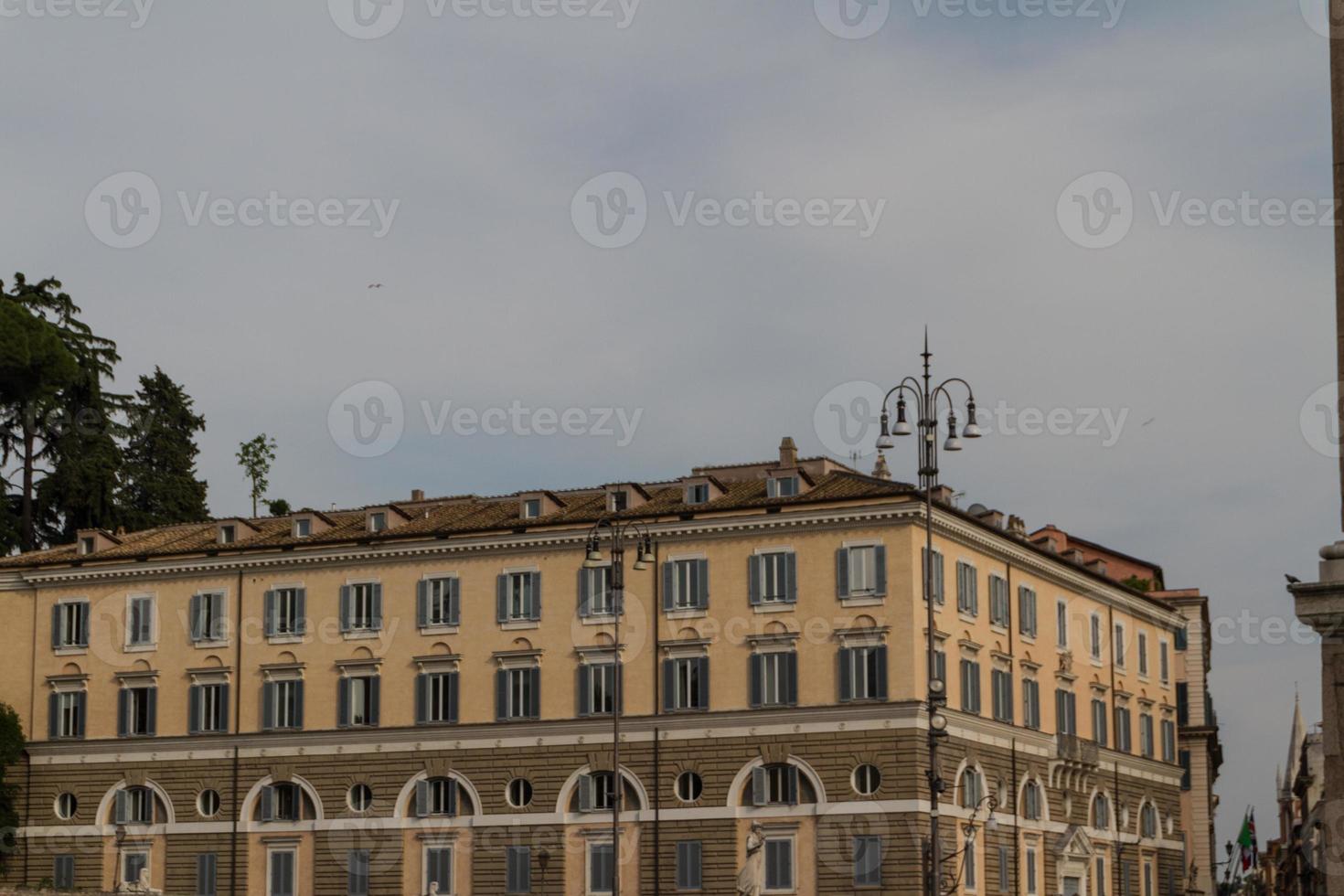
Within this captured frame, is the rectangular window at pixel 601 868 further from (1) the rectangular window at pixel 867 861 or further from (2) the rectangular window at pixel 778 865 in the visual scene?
(1) the rectangular window at pixel 867 861

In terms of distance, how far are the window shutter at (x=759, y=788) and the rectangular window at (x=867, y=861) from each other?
10.0 feet

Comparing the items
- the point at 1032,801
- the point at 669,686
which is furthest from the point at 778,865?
the point at 1032,801

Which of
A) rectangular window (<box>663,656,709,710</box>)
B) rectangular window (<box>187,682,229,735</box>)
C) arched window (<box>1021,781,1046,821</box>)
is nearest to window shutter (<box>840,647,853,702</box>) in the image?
rectangular window (<box>663,656,709,710</box>)

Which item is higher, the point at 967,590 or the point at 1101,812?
the point at 967,590

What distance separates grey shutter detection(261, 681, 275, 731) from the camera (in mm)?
70125

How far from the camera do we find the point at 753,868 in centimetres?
5531

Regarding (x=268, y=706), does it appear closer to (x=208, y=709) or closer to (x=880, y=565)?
(x=208, y=709)

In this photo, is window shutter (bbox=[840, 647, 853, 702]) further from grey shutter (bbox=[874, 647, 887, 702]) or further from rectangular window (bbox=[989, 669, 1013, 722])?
rectangular window (bbox=[989, 669, 1013, 722])

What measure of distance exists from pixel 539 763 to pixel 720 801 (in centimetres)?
591

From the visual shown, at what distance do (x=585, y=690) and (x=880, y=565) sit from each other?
9727 mm

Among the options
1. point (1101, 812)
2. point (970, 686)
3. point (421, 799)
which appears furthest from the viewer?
point (1101, 812)

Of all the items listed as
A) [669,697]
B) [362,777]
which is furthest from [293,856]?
[669,697]

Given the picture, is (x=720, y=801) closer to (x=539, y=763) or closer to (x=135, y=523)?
(x=539, y=763)

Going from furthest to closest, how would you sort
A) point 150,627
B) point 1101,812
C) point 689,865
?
1. point 1101,812
2. point 150,627
3. point 689,865
